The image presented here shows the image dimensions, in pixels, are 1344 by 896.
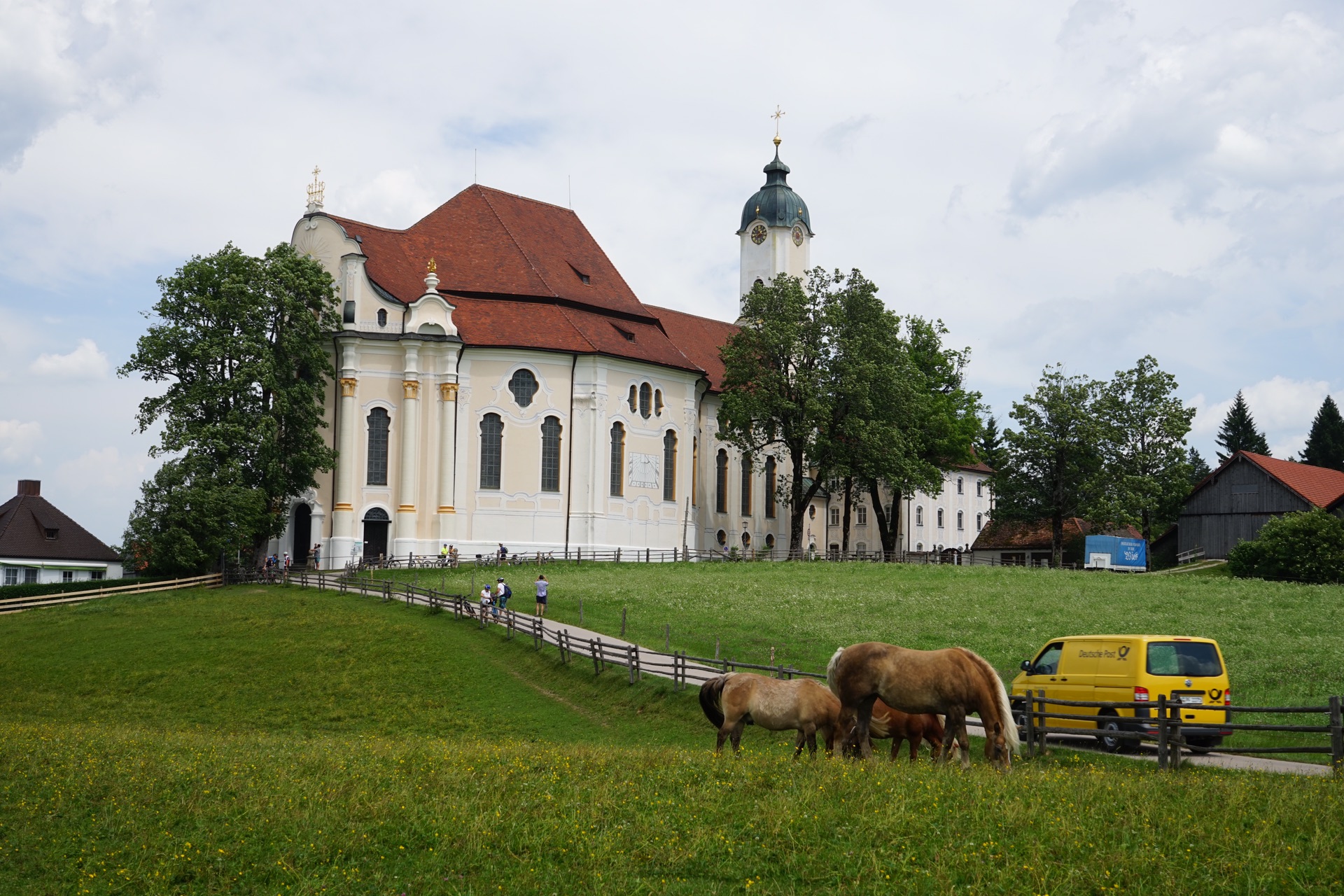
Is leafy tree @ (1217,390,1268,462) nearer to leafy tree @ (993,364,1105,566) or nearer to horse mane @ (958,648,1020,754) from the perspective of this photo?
leafy tree @ (993,364,1105,566)

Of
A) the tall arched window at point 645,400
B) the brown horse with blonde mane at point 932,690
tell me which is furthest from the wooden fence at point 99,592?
the brown horse with blonde mane at point 932,690

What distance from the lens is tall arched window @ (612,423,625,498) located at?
59.1 metres

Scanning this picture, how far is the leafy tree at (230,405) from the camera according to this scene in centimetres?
4741

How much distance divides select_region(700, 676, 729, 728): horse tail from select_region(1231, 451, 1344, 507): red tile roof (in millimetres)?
48268

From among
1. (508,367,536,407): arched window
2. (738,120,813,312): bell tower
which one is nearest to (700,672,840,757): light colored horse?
(508,367,536,407): arched window

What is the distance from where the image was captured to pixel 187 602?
1724 inches

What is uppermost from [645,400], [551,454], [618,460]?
[645,400]

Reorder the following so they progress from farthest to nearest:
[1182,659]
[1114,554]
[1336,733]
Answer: [1114,554], [1182,659], [1336,733]

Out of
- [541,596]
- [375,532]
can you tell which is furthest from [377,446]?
[541,596]

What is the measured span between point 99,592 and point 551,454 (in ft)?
66.8

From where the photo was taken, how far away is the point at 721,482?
67625mm

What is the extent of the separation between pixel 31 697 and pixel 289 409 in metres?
21.9

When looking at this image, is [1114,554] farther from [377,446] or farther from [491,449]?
[377,446]

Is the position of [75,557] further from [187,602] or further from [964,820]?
[964,820]
